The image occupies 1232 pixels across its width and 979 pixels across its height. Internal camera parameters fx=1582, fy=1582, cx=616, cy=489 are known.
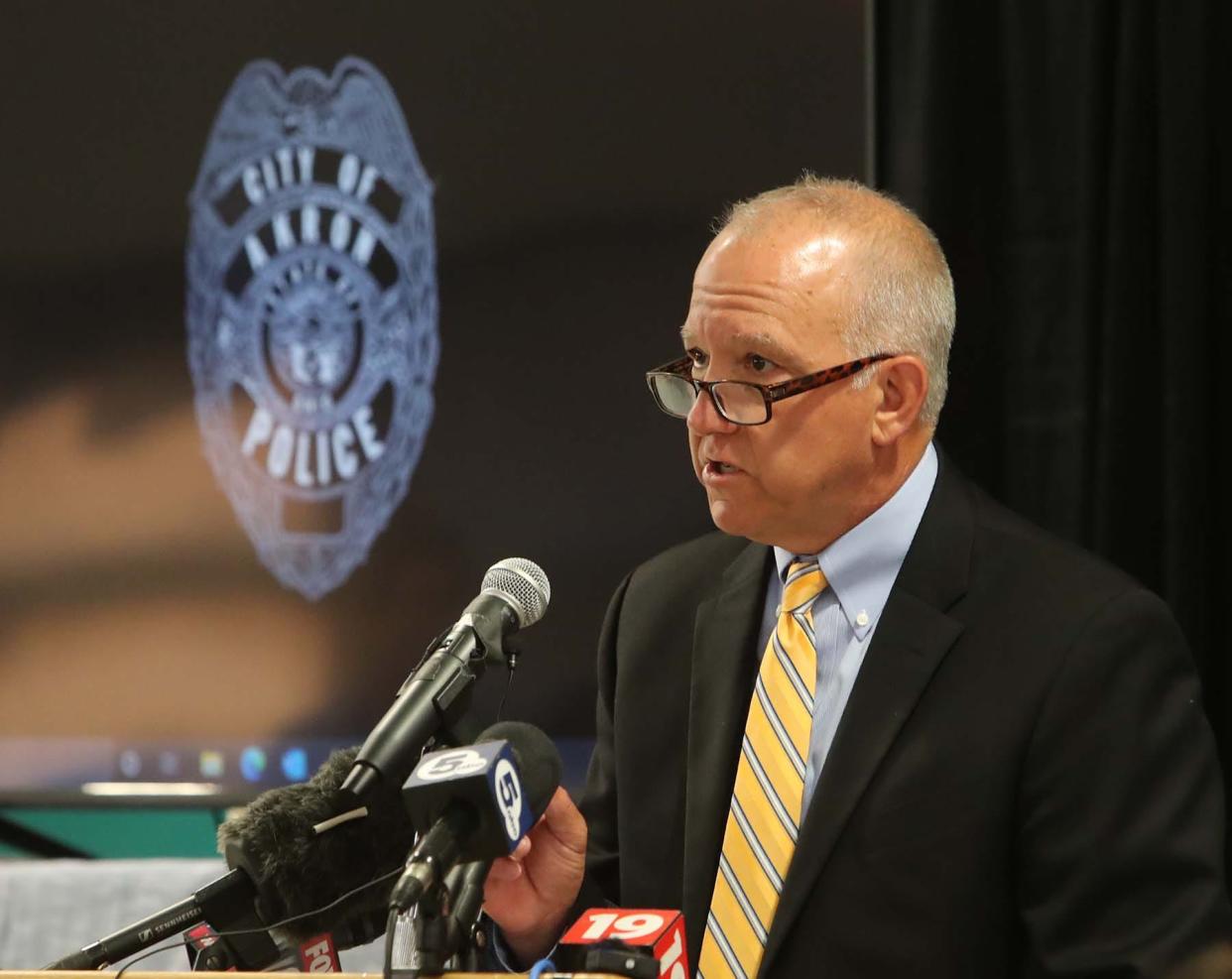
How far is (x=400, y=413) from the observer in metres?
3.59

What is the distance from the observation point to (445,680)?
5.27ft

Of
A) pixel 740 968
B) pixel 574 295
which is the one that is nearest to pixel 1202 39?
pixel 574 295

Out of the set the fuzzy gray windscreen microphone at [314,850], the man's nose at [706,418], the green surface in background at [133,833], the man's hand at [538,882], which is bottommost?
the green surface in background at [133,833]

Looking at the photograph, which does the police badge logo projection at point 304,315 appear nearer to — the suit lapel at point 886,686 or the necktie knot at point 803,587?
the necktie knot at point 803,587

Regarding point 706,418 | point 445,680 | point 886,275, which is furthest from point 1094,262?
point 445,680

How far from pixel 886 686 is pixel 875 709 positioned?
35 mm

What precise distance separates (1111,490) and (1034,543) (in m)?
0.96

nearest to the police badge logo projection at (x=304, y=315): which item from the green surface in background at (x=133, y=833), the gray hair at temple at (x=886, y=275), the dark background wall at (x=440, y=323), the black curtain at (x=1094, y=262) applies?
the dark background wall at (x=440, y=323)

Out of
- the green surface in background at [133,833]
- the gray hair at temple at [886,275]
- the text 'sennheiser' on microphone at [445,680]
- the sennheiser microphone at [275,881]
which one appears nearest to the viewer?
the text 'sennheiser' on microphone at [445,680]

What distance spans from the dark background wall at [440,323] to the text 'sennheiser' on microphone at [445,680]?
1621 millimetres

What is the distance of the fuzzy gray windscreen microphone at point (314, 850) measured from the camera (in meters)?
1.81

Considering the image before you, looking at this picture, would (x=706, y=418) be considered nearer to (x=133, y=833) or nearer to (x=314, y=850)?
(x=314, y=850)

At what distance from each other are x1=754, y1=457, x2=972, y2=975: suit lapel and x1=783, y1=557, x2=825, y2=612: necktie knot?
0.38 feet

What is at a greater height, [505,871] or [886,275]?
[886,275]
